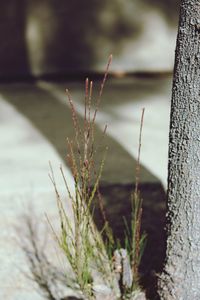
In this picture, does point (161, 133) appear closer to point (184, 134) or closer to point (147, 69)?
point (147, 69)

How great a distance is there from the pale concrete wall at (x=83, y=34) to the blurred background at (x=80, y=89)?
11 millimetres

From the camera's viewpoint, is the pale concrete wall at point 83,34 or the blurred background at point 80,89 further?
the pale concrete wall at point 83,34

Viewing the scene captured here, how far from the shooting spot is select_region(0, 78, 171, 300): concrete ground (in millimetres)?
3362

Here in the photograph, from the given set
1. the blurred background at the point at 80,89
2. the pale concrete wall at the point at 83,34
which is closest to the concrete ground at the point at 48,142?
the blurred background at the point at 80,89

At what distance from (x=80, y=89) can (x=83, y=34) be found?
650 millimetres

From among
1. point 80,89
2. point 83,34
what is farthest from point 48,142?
point 83,34

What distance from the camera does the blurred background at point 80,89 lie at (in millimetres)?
4043

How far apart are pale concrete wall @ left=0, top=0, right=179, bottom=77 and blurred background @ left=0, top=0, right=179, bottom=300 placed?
0.01 m

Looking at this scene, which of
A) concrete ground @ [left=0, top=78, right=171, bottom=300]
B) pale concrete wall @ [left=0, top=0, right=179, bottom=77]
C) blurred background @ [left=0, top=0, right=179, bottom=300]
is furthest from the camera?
pale concrete wall @ [left=0, top=0, right=179, bottom=77]

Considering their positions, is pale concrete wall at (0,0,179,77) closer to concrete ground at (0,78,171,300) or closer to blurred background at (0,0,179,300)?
blurred background at (0,0,179,300)

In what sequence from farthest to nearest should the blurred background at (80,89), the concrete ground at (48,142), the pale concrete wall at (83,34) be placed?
1. the pale concrete wall at (83,34)
2. the blurred background at (80,89)
3. the concrete ground at (48,142)

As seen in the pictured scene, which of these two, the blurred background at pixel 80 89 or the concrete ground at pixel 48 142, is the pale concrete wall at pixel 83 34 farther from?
the concrete ground at pixel 48 142

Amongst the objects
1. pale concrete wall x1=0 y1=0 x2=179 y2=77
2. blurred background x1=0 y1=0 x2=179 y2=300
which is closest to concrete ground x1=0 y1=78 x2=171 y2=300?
blurred background x1=0 y1=0 x2=179 y2=300

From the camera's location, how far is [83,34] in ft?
21.3
